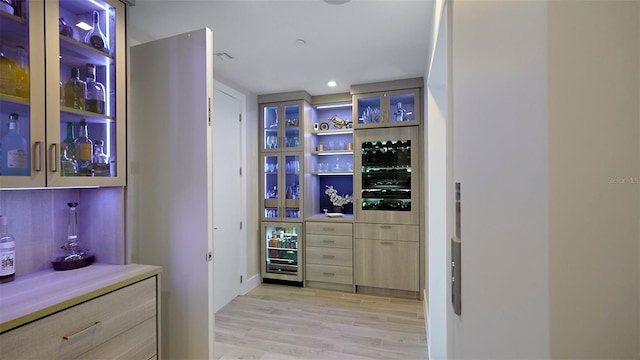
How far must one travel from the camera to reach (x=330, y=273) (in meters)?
3.61

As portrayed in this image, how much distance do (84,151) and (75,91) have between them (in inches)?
12.2

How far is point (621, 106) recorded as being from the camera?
31 cm

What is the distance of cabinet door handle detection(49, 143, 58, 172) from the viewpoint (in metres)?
1.28

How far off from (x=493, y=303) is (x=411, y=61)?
107 inches

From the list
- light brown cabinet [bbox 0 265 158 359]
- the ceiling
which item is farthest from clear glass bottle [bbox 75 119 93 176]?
the ceiling

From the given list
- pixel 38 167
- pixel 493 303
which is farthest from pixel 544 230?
pixel 38 167

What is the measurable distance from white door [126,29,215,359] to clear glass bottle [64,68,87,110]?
226mm

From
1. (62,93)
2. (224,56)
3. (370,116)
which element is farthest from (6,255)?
(370,116)

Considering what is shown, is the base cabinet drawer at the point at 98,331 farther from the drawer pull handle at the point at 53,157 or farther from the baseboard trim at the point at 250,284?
the baseboard trim at the point at 250,284

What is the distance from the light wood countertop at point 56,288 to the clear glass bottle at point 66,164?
0.51 meters

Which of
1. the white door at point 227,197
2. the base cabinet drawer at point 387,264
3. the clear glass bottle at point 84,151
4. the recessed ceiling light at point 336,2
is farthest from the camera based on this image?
the base cabinet drawer at point 387,264

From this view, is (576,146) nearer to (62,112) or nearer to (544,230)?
(544,230)

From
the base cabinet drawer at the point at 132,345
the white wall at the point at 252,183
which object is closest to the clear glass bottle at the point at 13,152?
the base cabinet drawer at the point at 132,345

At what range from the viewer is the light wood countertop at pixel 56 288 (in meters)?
1.03
